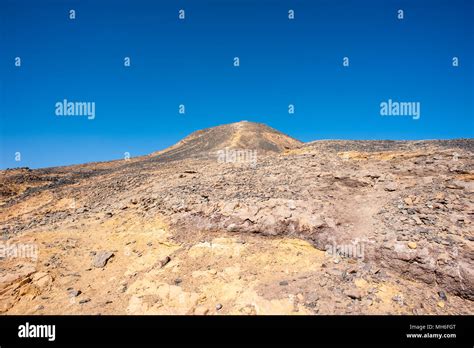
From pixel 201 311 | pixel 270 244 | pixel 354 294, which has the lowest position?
pixel 201 311

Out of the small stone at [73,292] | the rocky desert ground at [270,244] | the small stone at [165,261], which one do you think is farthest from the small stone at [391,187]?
the small stone at [73,292]

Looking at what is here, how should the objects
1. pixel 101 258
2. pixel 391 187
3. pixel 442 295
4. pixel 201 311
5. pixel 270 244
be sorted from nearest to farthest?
pixel 201 311 < pixel 442 295 < pixel 270 244 < pixel 101 258 < pixel 391 187

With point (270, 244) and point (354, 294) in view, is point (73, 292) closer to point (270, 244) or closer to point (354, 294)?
point (270, 244)

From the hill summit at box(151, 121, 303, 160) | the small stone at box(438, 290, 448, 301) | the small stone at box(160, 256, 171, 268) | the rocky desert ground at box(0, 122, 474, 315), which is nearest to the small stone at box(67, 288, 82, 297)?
the rocky desert ground at box(0, 122, 474, 315)

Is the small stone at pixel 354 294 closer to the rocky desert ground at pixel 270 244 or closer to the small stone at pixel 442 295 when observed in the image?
the rocky desert ground at pixel 270 244

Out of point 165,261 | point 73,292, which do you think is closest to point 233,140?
point 165,261

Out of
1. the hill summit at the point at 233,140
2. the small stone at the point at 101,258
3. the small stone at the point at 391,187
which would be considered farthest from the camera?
the hill summit at the point at 233,140

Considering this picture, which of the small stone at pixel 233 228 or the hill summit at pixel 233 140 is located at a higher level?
the hill summit at pixel 233 140

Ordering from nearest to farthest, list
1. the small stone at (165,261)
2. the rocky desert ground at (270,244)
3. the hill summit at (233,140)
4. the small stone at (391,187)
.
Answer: the rocky desert ground at (270,244), the small stone at (165,261), the small stone at (391,187), the hill summit at (233,140)
